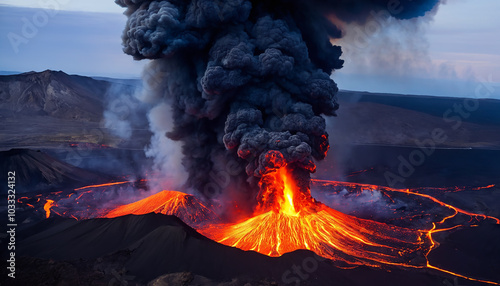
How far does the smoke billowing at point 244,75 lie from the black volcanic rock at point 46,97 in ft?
176

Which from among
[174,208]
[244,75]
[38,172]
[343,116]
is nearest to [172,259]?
[174,208]

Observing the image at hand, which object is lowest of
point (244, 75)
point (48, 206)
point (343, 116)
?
point (48, 206)

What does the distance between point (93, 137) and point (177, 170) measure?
103 ft

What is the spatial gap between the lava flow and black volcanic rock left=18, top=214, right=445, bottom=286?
1807 millimetres

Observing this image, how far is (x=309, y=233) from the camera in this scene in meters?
20.0

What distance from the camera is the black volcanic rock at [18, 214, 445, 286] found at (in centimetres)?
1511

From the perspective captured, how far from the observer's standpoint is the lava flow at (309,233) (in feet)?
61.3

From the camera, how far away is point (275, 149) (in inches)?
790

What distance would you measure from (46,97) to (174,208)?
63.6 metres

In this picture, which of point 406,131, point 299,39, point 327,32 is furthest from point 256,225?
point 406,131

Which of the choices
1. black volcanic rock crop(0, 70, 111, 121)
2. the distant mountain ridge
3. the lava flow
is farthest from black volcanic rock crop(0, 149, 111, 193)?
black volcanic rock crop(0, 70, 111, 121)

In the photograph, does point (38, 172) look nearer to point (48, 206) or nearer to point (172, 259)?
point (48, 206)

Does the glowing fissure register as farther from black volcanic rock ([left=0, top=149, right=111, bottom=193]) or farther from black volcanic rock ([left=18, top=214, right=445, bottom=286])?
black volcanic rock ([left=0, top=149, right=111, bottom=193])

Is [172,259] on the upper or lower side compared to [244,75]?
lower
